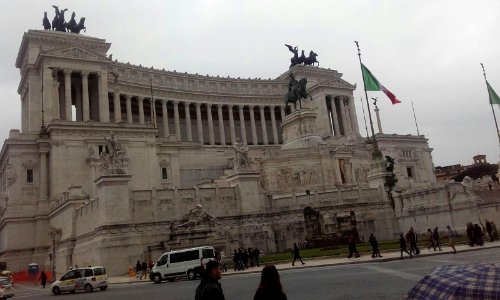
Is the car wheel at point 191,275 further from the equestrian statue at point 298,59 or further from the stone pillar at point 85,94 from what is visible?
the equestrian statue at point 298,59

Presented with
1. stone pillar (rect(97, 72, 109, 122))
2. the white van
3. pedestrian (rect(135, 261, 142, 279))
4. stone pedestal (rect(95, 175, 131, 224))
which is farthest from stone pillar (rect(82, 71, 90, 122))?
the white van

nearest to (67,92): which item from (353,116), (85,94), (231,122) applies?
(85,94)

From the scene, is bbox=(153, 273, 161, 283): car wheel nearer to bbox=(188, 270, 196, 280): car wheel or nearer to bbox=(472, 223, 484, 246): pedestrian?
bbox=(188, 270, 196, 280): car wheel

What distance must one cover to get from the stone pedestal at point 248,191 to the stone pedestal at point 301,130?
2510cm

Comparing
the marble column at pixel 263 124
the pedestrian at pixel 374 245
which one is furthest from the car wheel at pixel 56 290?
the marble column at pixel 263 124

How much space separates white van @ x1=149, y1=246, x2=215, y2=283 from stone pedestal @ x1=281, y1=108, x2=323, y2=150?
39.8 meters

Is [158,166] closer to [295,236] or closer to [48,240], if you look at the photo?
[48,240]

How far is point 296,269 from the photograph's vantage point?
1014 inches

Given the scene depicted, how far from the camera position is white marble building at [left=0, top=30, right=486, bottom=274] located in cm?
3709

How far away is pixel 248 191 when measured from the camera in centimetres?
4175

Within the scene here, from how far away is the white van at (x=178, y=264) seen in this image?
92.2ft

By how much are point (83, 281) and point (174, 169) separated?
39.9m

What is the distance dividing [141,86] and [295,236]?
56.1 metres

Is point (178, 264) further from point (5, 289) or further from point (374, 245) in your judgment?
point (374, 245)
